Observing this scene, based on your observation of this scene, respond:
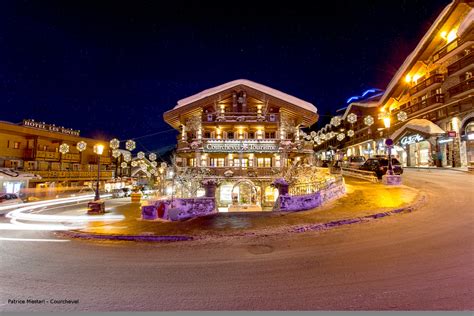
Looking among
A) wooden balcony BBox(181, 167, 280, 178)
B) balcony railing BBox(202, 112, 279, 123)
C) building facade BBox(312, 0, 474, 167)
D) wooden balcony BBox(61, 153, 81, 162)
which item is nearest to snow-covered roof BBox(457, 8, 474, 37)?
building facade BBox(312, 0, 474, 167)

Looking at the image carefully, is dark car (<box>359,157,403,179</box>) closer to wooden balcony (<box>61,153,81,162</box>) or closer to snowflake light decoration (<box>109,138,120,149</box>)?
snowflake light decoration (<box>109,138,120,149</box>)

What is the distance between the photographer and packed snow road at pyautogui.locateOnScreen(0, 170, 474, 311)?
4.08 meters

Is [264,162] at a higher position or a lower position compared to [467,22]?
lower

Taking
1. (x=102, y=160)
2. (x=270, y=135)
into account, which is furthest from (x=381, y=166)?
(x=102, y=160)

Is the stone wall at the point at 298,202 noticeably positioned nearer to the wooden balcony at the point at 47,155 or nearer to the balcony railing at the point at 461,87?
the balcony railing at the point at 461,87

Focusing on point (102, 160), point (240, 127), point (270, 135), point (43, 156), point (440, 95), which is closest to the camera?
point (240, 127)

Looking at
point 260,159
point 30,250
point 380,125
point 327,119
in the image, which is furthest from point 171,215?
point 327,119

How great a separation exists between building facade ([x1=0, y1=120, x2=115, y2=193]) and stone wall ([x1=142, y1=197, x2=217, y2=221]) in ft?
79.8

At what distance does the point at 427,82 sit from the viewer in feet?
114

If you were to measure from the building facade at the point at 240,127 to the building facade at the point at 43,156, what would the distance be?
15510 millimetres

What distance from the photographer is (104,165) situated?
176ft

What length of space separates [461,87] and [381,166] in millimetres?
15165

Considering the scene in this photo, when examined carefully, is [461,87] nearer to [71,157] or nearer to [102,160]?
[71,157]

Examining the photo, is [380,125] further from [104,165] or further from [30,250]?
[104,165]
